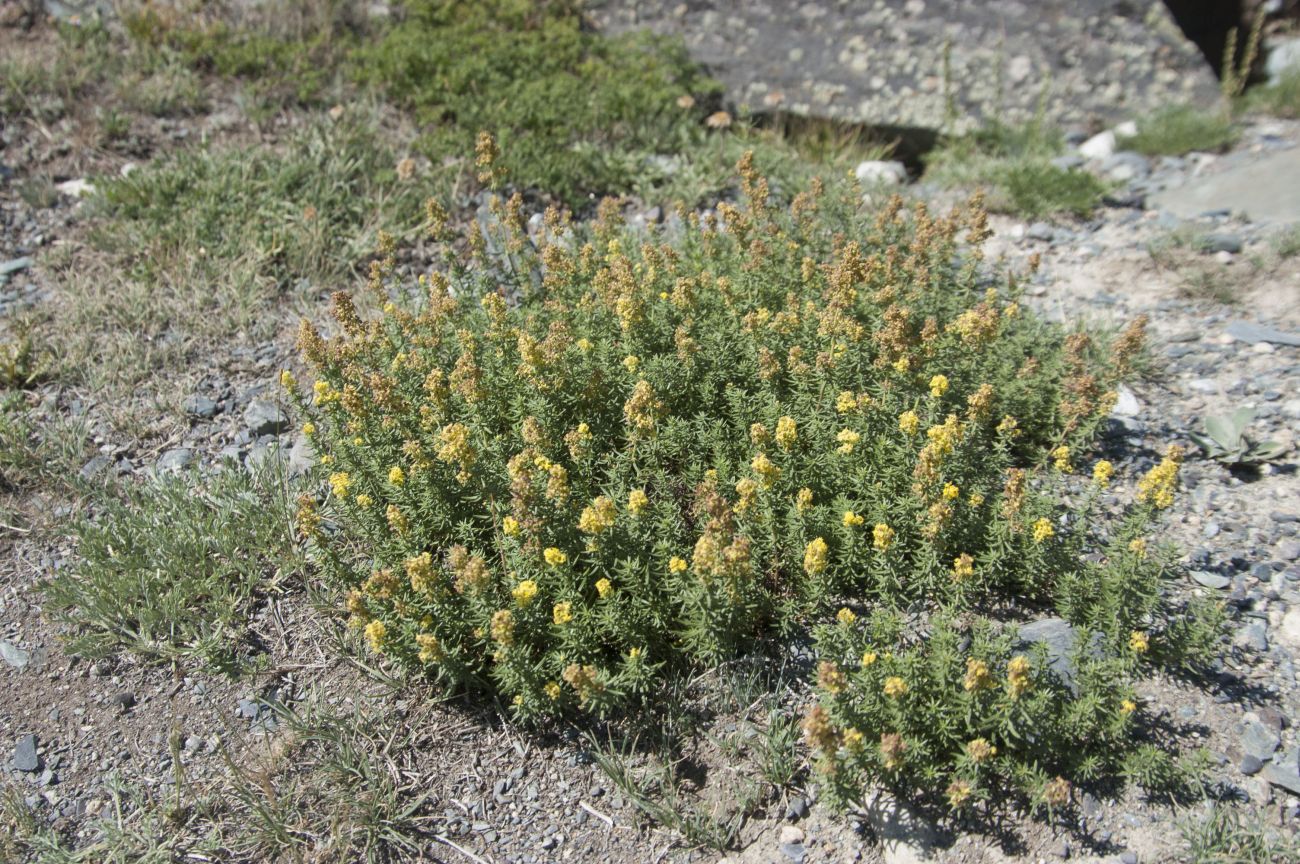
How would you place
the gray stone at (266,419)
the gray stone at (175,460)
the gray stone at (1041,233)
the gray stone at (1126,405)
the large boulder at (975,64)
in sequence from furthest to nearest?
the large boulder at (975,64)
the gray stone at (1041,233)
the gray stone at (266,419)
the gray stone at (175,460)
the gray stone at (1126,405)

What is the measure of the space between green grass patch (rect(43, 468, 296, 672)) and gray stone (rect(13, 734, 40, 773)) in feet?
1.32

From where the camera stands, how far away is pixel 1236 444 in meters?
4.72

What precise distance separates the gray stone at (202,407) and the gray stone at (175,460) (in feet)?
0.87

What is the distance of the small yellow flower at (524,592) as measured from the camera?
11.9 ft

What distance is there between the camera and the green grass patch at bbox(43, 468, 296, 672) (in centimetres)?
430

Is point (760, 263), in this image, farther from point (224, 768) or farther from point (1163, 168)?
point (1163, 168)

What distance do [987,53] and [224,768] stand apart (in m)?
7.51

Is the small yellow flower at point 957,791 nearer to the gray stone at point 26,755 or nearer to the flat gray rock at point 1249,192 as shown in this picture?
the gray stone at point 26,755

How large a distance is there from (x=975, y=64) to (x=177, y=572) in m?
6.98

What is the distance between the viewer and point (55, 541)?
4.88 metres

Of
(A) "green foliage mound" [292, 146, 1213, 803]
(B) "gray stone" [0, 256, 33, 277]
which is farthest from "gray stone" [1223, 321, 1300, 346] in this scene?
(B) "gray stone" [0, 256, 33, 277]

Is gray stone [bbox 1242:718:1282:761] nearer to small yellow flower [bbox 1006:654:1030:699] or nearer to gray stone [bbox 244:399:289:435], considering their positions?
small yellow flower [bbox 1006:654:1030:699]

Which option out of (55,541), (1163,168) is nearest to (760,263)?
(55,541)

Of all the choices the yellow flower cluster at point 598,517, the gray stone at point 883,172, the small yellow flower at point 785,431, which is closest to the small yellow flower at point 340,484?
the yellow flower cluster at point 598,517
